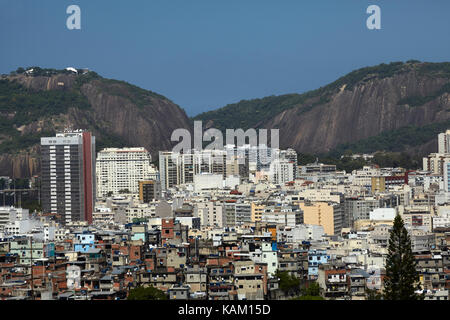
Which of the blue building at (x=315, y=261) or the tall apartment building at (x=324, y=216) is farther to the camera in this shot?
the tall apartment building at (x=324, y=216)

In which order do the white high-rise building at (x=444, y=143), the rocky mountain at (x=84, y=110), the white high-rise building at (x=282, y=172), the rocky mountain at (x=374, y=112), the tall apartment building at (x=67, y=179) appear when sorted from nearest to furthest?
the tall apartment building at (x=67, y=179) → the white high-rise building at (x=282, y=172) → the white high-rise building at (x=444, y=143) → the rocky mountain at (x=84, y=110) → the rocky mountain at (x=374, y=112)

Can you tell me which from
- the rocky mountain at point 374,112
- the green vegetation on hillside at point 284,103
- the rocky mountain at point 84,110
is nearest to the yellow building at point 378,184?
the rocky mountain at point 84,110

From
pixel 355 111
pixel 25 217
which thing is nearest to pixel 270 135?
pixel 355 111

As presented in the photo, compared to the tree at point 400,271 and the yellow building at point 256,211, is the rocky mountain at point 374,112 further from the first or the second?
the tree at point 400,271

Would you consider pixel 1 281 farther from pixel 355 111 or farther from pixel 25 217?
pixel 355 111

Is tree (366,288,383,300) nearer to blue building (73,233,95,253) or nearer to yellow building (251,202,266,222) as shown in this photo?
blue building (73,233,95,253)
